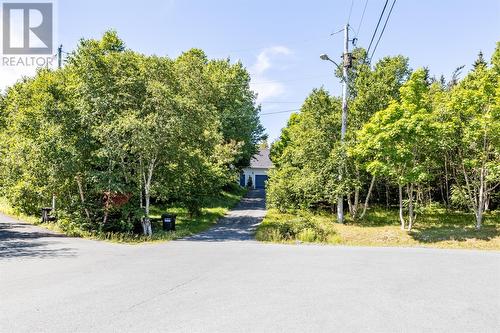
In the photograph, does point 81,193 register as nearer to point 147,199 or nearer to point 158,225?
point 147,199

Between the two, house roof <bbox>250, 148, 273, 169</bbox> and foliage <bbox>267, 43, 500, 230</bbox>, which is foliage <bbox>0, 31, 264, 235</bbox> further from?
house roof <bbox>250, 148, 273, 169</bbox>

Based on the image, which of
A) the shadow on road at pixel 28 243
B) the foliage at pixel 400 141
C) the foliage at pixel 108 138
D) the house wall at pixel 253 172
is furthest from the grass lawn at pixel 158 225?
the house wall at pixel 253 172

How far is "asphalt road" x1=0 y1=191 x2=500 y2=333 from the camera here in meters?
5.19

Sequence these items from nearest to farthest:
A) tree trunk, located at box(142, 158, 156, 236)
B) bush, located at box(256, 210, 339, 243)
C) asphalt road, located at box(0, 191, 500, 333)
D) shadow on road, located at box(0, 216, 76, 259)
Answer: asphalt road, located at box(0, 191, 500, 333) → shadow on road, located at box(0, 216, 76, 259) → bush, located at box(256, 210, 339, 243) → tree trunk, located at box(142, 158, 156, 236)

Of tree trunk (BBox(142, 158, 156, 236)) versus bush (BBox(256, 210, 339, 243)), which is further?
tree trunk (BBox(142, 158, 156, 236))

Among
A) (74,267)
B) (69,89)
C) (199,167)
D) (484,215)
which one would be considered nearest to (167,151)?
(199,167)

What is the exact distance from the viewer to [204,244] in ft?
46.2

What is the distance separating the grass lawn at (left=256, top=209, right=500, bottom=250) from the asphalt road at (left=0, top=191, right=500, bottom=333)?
4.62 metres

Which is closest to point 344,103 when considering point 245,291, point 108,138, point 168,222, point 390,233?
point 390,233

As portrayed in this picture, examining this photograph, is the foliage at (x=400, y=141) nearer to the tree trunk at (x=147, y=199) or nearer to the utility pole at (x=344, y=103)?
the utility pole at (x=344, y=103)

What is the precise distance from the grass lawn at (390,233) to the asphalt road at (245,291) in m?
4.62

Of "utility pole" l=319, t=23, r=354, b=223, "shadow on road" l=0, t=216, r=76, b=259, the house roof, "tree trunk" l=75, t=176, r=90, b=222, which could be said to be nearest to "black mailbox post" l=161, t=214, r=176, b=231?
"tree trunk" l=75, t=176, r=90, b=222

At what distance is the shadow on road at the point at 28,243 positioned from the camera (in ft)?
36.4

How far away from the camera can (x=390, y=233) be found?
58.7 ft
